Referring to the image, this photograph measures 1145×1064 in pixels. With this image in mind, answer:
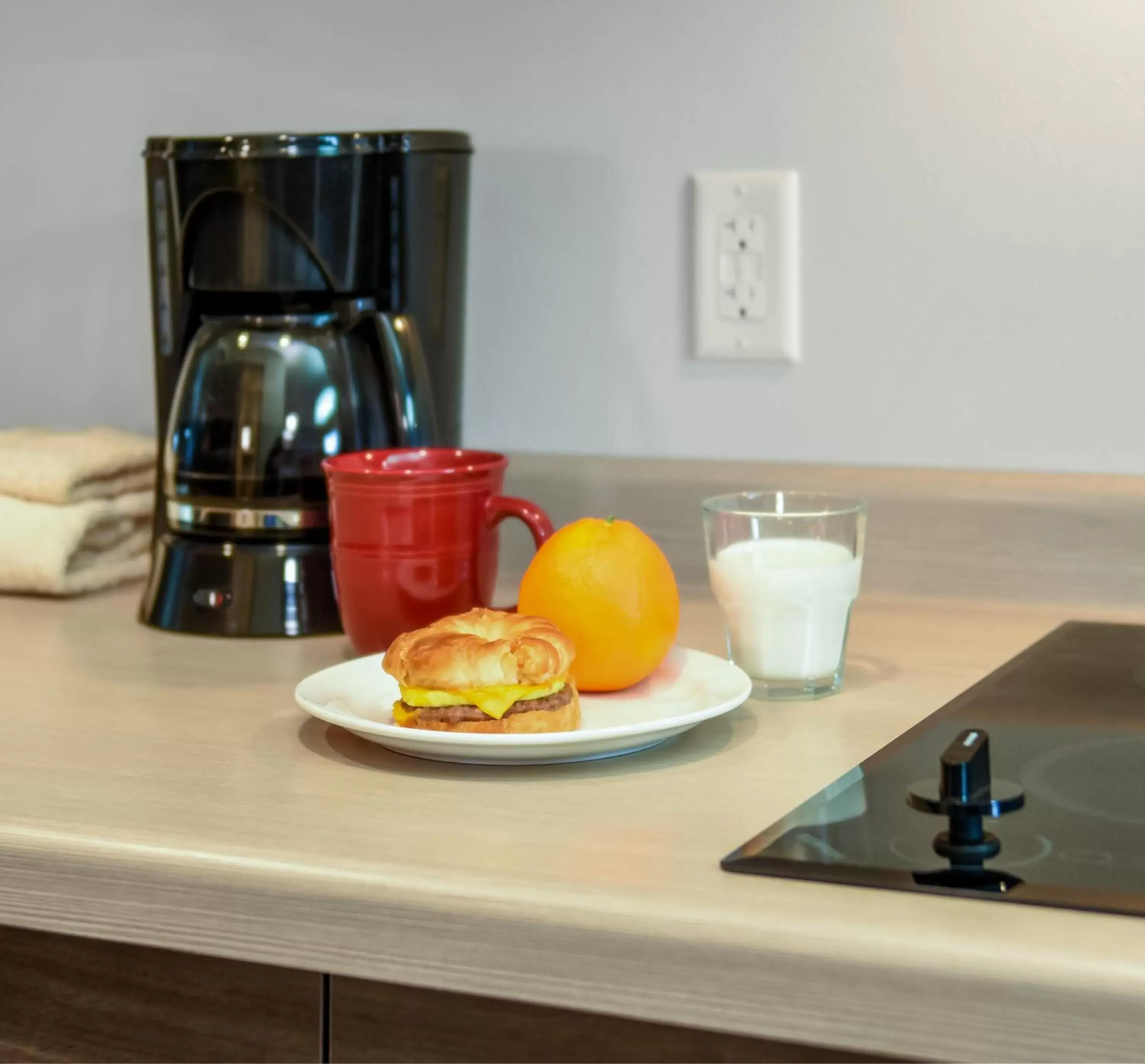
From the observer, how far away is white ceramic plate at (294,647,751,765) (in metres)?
0.73

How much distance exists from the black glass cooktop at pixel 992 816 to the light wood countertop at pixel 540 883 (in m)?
0.02

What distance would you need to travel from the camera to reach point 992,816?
0.63m

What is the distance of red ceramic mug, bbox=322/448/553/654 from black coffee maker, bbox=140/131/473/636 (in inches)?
2.8

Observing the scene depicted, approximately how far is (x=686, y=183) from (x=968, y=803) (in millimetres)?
705

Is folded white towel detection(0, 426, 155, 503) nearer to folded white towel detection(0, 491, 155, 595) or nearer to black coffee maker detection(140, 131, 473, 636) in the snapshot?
folded white towel detection(0, 491, 155, 595)

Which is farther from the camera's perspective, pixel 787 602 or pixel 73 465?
pixel 73 465

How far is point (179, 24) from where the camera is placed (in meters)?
1.35

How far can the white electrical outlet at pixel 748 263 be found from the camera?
3.85 feet

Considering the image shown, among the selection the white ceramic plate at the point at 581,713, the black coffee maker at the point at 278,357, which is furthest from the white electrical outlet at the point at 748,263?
the white ceramic plate at the point at 581,713

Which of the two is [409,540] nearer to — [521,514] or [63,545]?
[521,514]

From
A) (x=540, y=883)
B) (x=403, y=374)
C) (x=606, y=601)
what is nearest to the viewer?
(x=540, y=883)

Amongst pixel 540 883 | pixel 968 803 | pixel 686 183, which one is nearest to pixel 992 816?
pixel 968 803

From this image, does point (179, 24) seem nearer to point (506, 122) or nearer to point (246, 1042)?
point (506, 122)

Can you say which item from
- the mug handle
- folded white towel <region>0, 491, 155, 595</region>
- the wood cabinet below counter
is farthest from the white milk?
folded white towel <region>0, 491, 155, 595</region>
